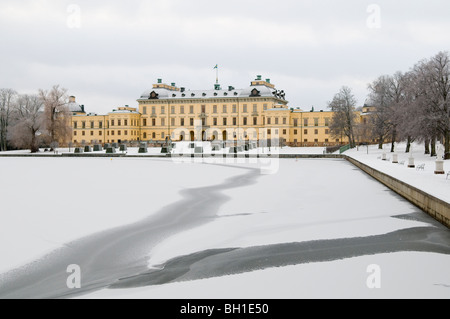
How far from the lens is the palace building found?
89.9m

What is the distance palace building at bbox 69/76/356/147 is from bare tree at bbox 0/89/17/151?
18.8m

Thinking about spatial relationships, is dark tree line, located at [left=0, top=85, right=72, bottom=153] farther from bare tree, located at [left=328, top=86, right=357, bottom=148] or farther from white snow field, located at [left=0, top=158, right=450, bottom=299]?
white snow field, located at [left=0, top=158, right=450, bottom=299]

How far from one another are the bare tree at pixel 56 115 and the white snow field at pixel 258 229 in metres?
44.3

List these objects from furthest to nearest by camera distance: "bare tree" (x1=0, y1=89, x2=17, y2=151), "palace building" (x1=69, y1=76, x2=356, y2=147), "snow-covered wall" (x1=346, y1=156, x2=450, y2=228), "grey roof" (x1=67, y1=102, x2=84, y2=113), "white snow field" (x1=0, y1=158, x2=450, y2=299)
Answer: "grey roof" (x1=67, y1=102, x2=84, y2=113) → "palace building" (x1=69, y1=76, x2=356, y2=147) → "bare tree" (x1=0, y1=89, x2=17, y2=151) → "snow-covered wall" (x1=346, y1=156, x2=450, y2=228) → "white snow field" (x1=0, y1=158, x2=450, y2=299)

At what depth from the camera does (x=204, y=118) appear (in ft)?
320

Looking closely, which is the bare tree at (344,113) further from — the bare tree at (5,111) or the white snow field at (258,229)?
the bare tree at (5,111)

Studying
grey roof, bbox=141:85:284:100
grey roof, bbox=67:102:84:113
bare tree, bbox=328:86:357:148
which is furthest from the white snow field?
grey roof, bbox=67:102:84:113

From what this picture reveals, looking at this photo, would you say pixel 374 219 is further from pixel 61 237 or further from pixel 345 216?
pixel 61 237

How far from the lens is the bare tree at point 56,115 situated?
2414 inches

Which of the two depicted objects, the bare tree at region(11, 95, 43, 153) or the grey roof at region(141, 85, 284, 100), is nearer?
the bare tree at region(11, 95, 43, 153)

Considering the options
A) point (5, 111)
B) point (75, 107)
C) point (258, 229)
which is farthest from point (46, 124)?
point (258, 229)

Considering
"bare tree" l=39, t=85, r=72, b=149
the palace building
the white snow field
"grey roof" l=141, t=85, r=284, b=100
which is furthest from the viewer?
"grey roof" l=141, t=85, r=284, b=100

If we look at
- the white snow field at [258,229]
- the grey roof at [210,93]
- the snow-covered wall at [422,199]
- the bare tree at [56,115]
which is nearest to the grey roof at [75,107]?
the grey roof at [210,93]

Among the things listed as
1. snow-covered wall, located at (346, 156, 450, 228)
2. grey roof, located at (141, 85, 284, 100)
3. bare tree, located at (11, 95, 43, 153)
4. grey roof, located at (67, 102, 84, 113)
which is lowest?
snow-covered wall, located at (346, 156, 450, 228)
